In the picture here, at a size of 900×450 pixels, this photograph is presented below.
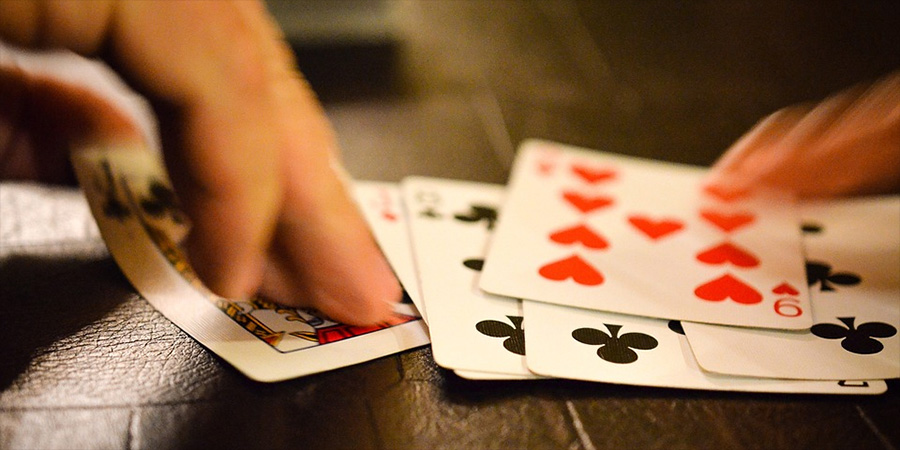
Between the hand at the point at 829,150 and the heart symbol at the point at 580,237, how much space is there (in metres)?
0.25

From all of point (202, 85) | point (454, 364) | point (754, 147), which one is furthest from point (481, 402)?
Result: point (754, 147)

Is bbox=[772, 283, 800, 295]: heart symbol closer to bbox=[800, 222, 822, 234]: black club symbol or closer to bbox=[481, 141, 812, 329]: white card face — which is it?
bbox=[481, 141, 812, 329]: white card face

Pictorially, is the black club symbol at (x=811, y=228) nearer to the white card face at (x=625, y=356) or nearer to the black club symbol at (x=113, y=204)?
the white card face at (x=625, y=356)

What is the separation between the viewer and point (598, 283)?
0.85 m

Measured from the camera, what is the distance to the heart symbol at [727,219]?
100 centimetres

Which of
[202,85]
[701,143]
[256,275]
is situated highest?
[202,85]

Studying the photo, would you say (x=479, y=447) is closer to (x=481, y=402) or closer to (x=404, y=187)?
(x=481, y=402)

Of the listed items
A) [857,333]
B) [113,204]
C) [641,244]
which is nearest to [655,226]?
[641,244]

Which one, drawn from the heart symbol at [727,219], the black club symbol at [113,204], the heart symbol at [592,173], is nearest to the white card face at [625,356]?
the heart symbol at [727,219]

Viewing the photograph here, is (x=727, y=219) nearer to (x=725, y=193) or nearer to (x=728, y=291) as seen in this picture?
(x=725, y=193)

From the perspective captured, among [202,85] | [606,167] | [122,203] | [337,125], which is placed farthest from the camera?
[337,125]

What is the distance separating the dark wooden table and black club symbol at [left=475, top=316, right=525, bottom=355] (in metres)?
0.04

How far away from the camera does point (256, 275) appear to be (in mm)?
709

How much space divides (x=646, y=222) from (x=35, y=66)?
78 cm
